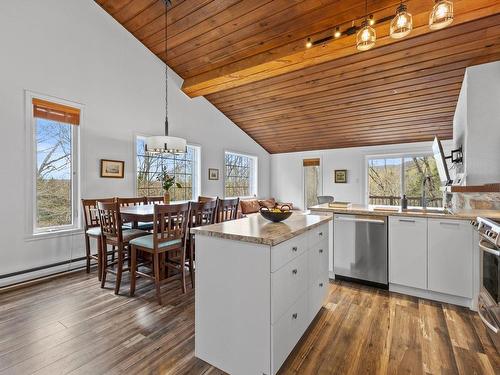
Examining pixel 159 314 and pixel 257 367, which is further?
pixel 159 314

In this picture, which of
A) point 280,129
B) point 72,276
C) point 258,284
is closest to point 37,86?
point 72,276

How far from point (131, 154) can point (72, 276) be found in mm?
1989

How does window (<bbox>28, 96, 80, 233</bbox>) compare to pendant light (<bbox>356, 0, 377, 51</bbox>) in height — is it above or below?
below

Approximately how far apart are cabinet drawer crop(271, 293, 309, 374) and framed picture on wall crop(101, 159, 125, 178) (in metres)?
3.47

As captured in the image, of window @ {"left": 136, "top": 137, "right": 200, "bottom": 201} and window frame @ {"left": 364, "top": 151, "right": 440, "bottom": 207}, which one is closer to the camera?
window @ {"left": 136, "top": 137, "right": 200, "bottom": 201}

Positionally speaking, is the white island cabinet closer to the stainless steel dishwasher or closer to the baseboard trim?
the stainless steel dishwasher

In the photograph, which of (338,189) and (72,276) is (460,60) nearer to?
(338,189)

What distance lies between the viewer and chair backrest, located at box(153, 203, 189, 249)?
250 cm

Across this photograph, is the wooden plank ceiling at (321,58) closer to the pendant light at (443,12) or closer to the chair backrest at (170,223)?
the pendant light at (443,12)

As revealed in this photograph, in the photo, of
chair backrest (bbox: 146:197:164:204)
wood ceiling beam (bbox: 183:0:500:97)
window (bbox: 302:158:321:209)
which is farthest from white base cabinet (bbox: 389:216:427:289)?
window (bbox: 302:158:321:209)

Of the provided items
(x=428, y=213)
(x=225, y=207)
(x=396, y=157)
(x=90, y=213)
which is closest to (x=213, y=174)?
(x=225, y=207)

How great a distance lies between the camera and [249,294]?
147cm

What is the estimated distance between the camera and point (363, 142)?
618 cm

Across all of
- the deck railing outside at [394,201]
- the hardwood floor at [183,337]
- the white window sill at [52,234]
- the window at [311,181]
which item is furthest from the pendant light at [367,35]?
the window at [311,181]
